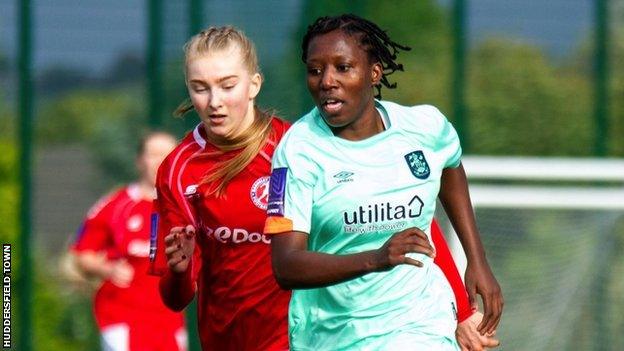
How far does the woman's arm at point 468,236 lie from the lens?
15.4 feet

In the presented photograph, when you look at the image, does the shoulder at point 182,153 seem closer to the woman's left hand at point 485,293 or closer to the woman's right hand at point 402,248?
the woman's left hand at point 485,293

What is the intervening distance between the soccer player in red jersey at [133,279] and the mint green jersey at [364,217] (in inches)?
159

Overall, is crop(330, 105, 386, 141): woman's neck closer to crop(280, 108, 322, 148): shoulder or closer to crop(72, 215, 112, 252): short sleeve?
crop(280, 108, 322, 148): shoulder

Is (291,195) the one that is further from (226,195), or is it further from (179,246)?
(226,195)

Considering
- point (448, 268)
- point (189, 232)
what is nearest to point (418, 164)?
point (448, 268)

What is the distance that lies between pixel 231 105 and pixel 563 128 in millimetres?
5644

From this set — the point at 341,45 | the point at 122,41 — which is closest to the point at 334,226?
the point at 341,45

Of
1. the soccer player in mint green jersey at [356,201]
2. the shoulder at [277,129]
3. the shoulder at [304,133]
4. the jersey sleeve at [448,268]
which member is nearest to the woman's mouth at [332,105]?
the soccer player in mint green jersey at [356,201]

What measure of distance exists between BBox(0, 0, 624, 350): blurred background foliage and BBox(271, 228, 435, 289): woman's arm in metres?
5.68

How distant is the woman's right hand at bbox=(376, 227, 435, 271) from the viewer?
4.05 m

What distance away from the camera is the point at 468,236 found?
4.88m

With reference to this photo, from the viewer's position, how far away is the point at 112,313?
342 inches

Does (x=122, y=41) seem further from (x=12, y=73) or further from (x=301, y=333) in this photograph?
(x=301, y=333)

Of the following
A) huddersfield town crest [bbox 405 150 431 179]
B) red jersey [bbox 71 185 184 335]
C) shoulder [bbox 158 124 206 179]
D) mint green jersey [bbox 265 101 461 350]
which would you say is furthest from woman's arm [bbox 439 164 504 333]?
red jersey [bbox 71 185 184 335]
